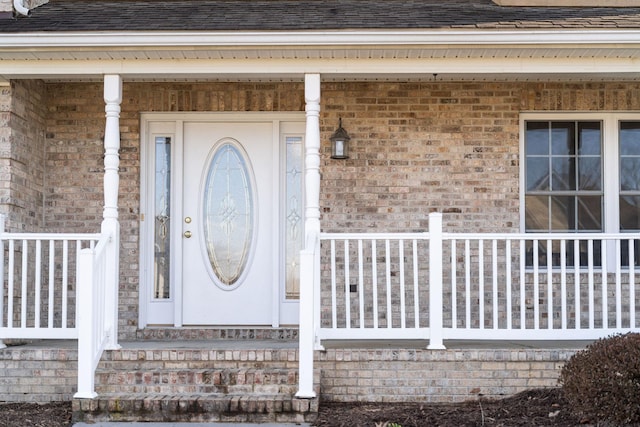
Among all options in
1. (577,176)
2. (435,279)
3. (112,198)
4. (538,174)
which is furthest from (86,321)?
(577,176)

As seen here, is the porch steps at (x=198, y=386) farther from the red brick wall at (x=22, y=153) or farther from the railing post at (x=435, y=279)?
the red brick wall at (x=22, y=153)

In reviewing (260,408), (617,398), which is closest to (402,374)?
(260,408)

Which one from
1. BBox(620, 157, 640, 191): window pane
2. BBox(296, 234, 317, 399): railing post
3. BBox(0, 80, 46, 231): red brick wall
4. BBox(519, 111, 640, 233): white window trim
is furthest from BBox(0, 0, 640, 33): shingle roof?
BBox(296, 234, 317, 399): railing post

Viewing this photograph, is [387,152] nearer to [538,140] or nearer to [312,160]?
[312,160]

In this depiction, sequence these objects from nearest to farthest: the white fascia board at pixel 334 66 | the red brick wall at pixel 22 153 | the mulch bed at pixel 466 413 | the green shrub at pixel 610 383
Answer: the green shrub at pixel 610 383
the mulch bed at pixel 466 413
the white fascia board at pixel 334 66
the red brick wall at pixel 22 153

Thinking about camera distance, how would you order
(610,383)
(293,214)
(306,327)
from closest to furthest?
1. (610,383)
2. (306,327)
3. (293,214)

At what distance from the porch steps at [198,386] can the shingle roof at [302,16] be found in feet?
8.84

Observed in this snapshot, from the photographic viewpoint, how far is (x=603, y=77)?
752 centimetres

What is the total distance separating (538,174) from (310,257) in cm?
298

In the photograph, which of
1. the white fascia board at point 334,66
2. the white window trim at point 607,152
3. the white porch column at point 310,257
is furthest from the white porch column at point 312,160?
the white window trim at point 607,152

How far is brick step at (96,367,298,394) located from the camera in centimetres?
643

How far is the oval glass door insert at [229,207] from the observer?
8.32 m

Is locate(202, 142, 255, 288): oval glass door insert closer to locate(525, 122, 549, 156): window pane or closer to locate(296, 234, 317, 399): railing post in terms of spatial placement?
locate(296, 234, 317, 399): railing post

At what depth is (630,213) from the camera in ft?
27.0
